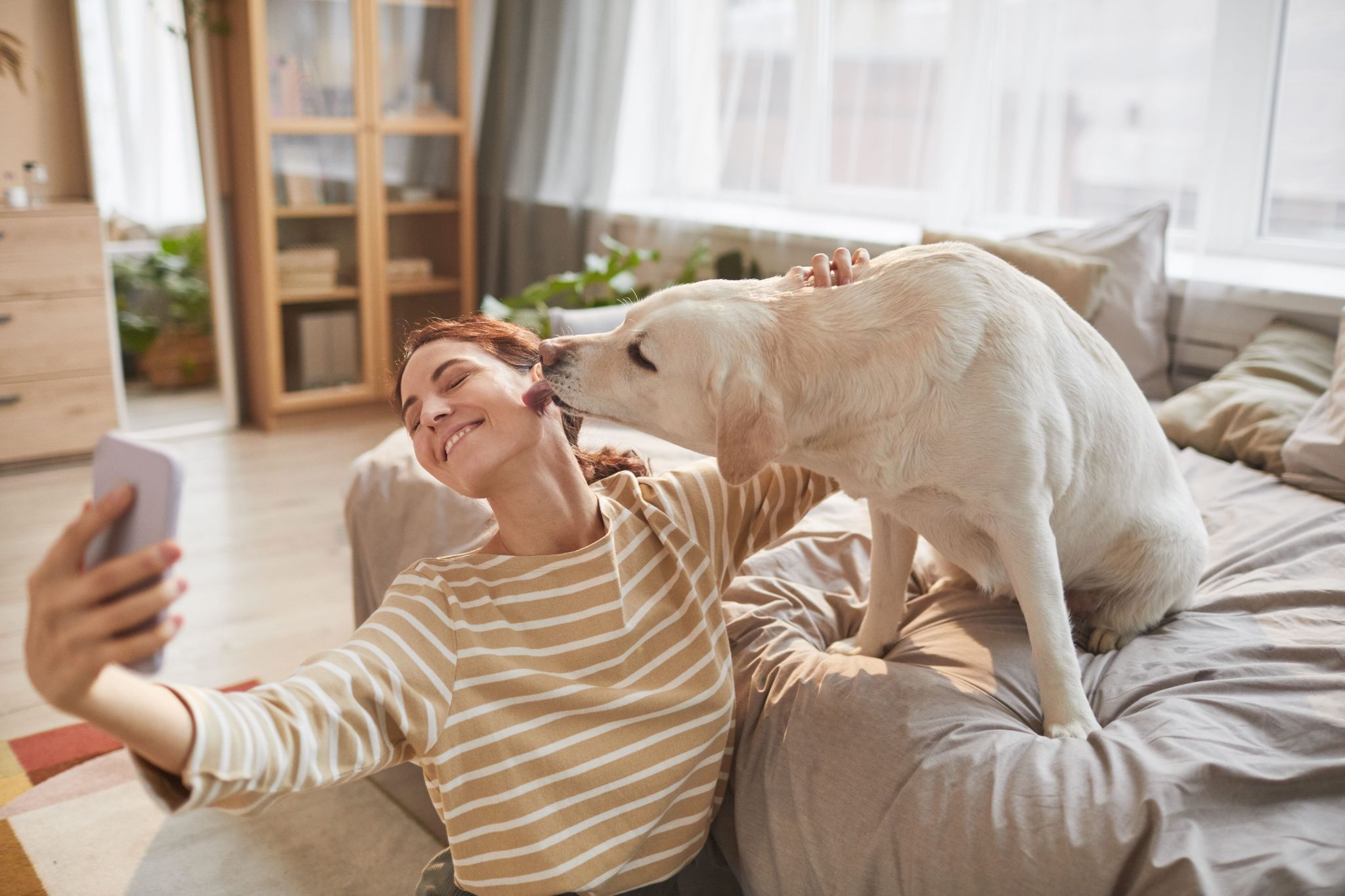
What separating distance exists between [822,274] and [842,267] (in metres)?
0.04

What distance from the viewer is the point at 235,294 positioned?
15.3ft

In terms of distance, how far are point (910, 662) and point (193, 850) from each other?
133cm

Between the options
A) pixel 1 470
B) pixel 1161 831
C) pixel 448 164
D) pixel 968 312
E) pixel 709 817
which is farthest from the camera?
pixel 448 164

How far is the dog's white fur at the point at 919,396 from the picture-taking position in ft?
3.64

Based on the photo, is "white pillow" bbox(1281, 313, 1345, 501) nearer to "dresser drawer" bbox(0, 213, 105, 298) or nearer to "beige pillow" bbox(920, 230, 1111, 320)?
"beige pillow" bbox(920, 230, 1111, 320)

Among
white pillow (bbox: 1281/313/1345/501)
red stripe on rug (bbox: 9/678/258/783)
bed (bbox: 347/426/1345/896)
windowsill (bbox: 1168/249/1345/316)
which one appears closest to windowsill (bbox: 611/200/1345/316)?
windowsill (bbox: 1168/249/1345/316)

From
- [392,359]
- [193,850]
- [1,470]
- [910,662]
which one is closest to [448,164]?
[392,359]

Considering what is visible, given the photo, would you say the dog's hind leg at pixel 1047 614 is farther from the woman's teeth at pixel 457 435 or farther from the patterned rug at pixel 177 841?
the patterned rug at pixel 177 841

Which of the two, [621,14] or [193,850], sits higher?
[621,14]

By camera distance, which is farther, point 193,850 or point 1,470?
point 1,470

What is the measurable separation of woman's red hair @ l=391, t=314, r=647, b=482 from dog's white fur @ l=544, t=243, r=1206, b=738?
8.4 inches

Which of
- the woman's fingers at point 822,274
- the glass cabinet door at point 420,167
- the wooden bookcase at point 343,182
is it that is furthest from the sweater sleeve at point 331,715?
the glass cabinet door at point 420,167

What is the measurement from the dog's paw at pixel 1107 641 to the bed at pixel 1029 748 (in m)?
0.03

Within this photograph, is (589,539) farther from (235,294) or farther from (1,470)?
(235,294)
